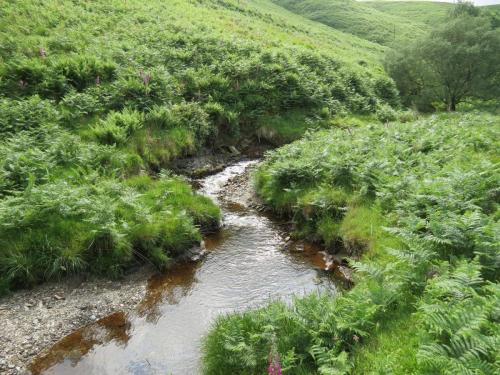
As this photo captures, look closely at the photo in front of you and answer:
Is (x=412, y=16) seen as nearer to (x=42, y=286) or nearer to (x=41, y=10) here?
(x=41, y=10)

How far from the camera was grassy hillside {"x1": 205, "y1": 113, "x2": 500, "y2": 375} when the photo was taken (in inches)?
192

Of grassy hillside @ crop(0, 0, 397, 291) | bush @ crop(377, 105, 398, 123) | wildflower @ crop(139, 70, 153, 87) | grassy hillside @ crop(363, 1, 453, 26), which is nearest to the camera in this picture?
grassy hillside @ crop(0, 0, 397, 291)

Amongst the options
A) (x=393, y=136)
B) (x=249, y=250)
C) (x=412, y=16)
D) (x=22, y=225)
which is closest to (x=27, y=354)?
(x=22, y=225)

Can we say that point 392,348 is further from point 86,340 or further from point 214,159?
point 214,159

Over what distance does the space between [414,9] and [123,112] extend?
138 metres

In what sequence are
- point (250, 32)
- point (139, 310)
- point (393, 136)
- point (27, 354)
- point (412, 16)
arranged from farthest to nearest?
point (412, 16) < point (250, 32) < point (393, 136) < point (139, 310) < point (27, 354)

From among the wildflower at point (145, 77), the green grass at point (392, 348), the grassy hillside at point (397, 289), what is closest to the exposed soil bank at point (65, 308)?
the grassy hillside at point (397, 289)

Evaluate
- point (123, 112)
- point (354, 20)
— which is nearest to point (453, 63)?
point (123, 112)

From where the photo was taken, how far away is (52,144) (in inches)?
523

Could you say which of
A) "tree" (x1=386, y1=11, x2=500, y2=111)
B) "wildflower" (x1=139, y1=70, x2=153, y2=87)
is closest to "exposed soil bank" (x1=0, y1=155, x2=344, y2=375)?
"wildflower" (x1=139, y1=70, x2=153, y2=87)

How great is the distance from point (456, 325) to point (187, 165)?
569 inches

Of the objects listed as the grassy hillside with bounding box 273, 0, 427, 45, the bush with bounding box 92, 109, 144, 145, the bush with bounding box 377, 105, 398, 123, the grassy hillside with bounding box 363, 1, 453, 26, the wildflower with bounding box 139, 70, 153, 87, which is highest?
the grassy hillside with bounding box 363, 1, 453, 26

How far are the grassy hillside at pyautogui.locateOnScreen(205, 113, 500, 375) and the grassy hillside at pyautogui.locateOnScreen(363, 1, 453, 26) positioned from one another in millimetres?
116399

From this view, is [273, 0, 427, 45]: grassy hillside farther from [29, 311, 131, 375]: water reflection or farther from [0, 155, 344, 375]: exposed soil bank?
[29, 311, 131, 375]: water reflection
